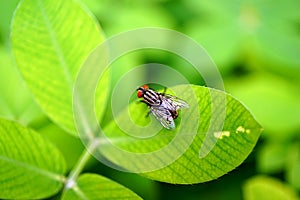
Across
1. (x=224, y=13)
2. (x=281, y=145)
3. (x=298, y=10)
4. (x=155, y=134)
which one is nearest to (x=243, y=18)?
(x=224, y=13)

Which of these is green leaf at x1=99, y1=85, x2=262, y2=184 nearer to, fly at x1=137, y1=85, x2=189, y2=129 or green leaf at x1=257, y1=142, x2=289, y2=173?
fly at x1=137, y1=85, x2=189, y2=129

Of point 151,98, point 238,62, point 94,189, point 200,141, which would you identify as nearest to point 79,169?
point 94,189

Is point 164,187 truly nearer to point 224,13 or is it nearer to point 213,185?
point 213,185

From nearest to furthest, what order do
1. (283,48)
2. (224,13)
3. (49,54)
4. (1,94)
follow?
1. (49,54)
2. (1,94)
3. (283,48)
4. (224,13)

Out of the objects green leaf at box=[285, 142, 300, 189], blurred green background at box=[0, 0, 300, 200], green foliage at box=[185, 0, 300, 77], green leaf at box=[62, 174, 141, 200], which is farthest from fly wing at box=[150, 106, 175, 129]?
green foliage at box=[185, 0, 300, 77]

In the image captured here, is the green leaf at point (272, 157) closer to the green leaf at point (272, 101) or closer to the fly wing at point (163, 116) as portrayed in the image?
the green leaf at point (272, 101)

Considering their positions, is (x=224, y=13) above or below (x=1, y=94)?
above
